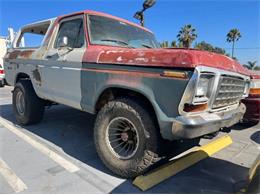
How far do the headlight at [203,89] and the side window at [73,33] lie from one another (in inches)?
79.8

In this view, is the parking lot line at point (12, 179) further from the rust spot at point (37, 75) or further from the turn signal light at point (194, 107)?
the turn signal light at point (194, 107)

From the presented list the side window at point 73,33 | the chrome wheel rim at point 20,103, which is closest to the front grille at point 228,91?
the side window at point 73,33

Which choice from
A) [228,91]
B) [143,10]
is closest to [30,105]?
[228,91]

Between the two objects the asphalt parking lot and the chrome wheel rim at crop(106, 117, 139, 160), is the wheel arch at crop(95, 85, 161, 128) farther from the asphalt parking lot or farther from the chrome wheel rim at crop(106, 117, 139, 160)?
the asphalt parking lot

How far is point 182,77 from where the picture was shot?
2.43 metres

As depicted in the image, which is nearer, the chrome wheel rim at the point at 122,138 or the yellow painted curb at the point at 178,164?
the yellow painted curb at the point at 178,164

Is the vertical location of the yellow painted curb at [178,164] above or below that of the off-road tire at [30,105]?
below

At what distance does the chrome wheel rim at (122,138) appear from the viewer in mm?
3064

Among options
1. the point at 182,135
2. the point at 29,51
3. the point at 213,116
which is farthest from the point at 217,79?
the point at 29,51

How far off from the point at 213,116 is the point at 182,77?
642 mm

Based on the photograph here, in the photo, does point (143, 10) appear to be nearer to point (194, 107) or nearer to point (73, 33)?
point (73, 33)

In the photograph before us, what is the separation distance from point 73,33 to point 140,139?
87.9 inches

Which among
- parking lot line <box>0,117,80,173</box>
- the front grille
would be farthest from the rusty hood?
parking lot line <box>0,117,80,173</box>

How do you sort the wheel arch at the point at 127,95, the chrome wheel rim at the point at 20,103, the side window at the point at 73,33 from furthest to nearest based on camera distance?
the chrome wheel rim at the point at 20,103, the side window at the point at 73,33, the wheel arch at the point at 127,95
